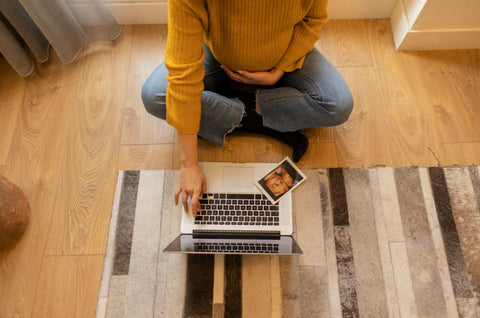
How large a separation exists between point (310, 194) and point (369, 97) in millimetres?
567

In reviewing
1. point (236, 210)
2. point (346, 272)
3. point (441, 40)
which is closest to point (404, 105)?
point (441, 40)

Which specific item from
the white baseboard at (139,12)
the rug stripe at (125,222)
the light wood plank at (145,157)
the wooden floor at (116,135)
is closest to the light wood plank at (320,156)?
the wooden floor at (116,135)

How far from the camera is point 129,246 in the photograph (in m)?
1.35

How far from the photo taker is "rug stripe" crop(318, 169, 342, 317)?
126 centimetres

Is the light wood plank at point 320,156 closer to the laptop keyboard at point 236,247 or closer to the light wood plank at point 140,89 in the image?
the laptop keyboard at point 236,247

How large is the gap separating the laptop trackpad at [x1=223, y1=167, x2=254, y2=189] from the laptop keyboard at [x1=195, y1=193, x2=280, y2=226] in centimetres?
5

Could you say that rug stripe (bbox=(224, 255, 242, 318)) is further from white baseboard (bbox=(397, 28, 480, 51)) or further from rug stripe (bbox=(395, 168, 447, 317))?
white baseboard (bbox=(397, 28, 480, 51))

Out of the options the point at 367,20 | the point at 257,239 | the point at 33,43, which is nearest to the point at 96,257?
the point at 257,239

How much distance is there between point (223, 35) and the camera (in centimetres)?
106

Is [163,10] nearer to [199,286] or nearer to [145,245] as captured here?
[145,245]

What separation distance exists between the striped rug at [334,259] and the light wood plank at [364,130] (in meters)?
0.07

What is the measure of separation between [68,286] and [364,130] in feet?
4.53

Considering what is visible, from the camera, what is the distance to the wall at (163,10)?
1697mm

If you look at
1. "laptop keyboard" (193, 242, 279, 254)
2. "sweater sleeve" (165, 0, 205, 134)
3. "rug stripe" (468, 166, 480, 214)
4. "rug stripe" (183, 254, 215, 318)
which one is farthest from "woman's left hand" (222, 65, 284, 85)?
"rug stripe" (468, 166, 480, 214)
